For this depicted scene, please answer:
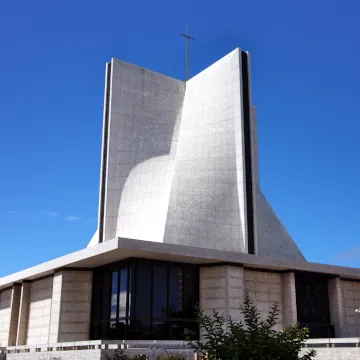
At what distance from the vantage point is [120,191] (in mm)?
30625

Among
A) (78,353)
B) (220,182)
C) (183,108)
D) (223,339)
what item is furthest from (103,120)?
(223,339)

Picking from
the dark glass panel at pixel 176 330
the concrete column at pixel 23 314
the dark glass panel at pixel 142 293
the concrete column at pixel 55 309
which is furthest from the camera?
the concrete column at pixel 23 314

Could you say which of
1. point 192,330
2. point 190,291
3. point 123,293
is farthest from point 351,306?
point 123,293

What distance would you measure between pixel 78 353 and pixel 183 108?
1822 cm

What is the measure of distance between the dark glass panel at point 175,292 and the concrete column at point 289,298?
589 centimetres

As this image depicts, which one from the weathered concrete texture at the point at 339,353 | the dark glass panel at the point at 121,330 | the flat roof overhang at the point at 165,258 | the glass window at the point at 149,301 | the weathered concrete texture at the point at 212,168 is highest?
the weathered concrete texture at the point at 212,168

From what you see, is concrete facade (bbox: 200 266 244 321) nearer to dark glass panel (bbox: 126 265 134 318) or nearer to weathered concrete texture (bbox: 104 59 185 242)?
dark glass panel (bbox: 126 265 134 318)

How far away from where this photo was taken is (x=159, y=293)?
24.8 metres

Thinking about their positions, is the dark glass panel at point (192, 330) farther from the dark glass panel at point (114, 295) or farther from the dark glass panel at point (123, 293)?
the dark glass panel at point (114, 295)

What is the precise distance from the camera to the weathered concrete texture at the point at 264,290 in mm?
26641

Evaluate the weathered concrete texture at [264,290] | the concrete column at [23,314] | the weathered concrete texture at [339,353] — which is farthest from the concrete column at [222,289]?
the concrete column at [23,314]

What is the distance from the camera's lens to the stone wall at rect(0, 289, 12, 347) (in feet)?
109

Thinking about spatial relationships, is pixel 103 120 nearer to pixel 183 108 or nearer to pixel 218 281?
pixel 183 108

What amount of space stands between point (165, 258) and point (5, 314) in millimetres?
15284
